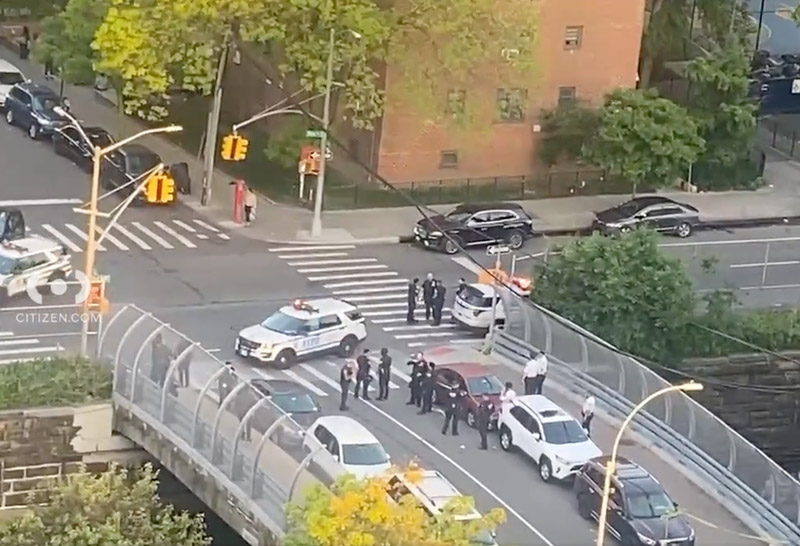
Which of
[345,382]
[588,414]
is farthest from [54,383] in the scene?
[588,414]

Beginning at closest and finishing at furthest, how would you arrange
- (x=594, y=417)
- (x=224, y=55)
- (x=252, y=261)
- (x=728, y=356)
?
(x=594, y=417) → (x=728, y=356) → (x=252, y=261) → (x=224, y=55)

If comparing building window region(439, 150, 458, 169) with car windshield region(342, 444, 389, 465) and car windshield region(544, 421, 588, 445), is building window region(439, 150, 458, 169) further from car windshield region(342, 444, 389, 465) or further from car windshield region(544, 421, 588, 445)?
car windshield region(342, 444, 389, 465)

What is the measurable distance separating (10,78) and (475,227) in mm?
20191

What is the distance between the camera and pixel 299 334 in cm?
4469

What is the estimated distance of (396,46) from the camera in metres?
56.8

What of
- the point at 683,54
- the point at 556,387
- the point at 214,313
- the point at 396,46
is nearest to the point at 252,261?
the point at 214,313

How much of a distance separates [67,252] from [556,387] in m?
15.5

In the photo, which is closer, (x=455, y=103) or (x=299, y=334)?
(x=299, y=334)

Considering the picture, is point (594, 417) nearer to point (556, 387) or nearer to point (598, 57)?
point (556, 387)

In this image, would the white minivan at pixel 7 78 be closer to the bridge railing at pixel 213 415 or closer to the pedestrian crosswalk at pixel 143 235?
the pedestrian crosswalk at pixel 143 235

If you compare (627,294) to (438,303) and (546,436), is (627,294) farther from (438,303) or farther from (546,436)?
(546,436)

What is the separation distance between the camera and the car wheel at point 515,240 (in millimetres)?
56031

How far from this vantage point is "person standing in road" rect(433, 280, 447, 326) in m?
48.0

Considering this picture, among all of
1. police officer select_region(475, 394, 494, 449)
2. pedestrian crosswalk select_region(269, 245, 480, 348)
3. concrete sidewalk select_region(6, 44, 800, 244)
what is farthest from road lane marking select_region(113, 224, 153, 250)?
police officer select_region(475, 394, 494, 449)
